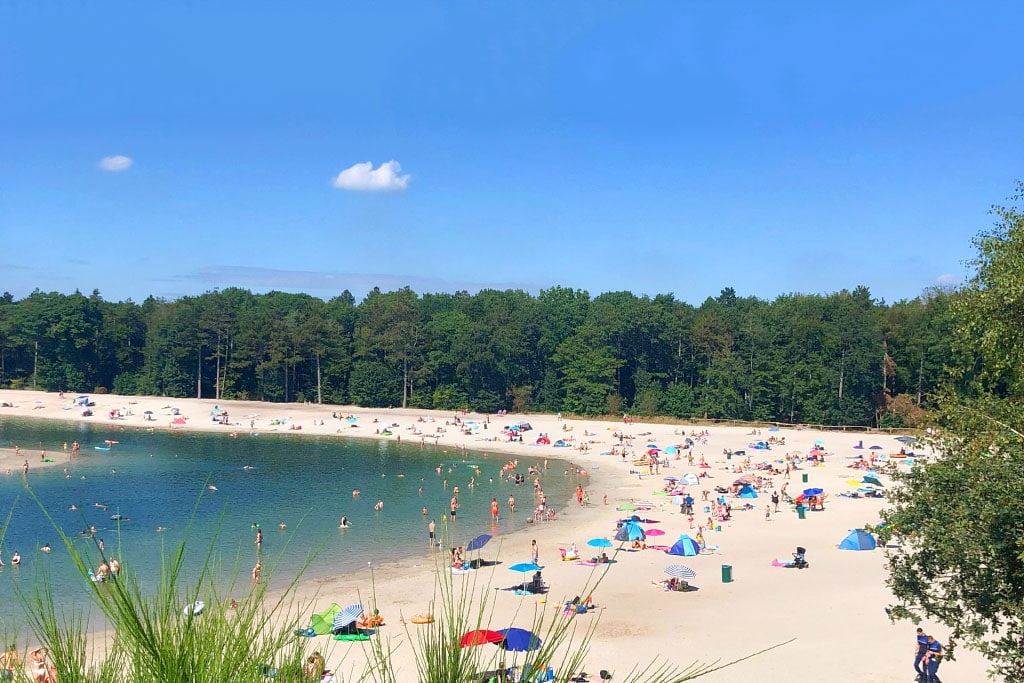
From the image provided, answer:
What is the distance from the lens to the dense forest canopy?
70.6 m

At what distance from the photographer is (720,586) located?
85.3ft

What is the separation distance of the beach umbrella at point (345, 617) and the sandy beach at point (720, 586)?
593mm

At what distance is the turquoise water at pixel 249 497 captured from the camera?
3125 cm

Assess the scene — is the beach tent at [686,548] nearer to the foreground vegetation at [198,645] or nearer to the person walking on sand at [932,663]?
the person walking on sand at [932,663]

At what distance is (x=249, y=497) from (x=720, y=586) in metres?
27.3

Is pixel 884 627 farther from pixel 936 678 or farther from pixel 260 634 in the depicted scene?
pixel 260 634

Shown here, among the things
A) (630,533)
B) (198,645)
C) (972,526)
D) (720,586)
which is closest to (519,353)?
(630,533)

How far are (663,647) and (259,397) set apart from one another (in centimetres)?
7559

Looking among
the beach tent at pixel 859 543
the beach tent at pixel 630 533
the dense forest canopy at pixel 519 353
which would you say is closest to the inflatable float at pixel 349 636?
the beach tent at pixel 630 533

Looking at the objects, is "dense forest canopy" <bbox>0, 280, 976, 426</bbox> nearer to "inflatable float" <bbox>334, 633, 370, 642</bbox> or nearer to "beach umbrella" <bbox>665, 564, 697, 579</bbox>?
"beach umbrella" <bbox>665, 564, 697, 579</bbox>

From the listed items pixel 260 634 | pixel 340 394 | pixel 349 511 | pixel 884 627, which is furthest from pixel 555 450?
pixel 260 634

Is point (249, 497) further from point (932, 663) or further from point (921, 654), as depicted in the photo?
point (932, 663)

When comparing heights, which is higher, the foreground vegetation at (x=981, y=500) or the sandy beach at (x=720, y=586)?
the foreground vegetation at (x=981, y=500)

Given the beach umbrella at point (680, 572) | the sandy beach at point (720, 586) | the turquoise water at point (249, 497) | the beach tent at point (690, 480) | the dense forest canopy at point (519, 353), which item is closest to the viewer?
the sandy beach at point (720, 586)
